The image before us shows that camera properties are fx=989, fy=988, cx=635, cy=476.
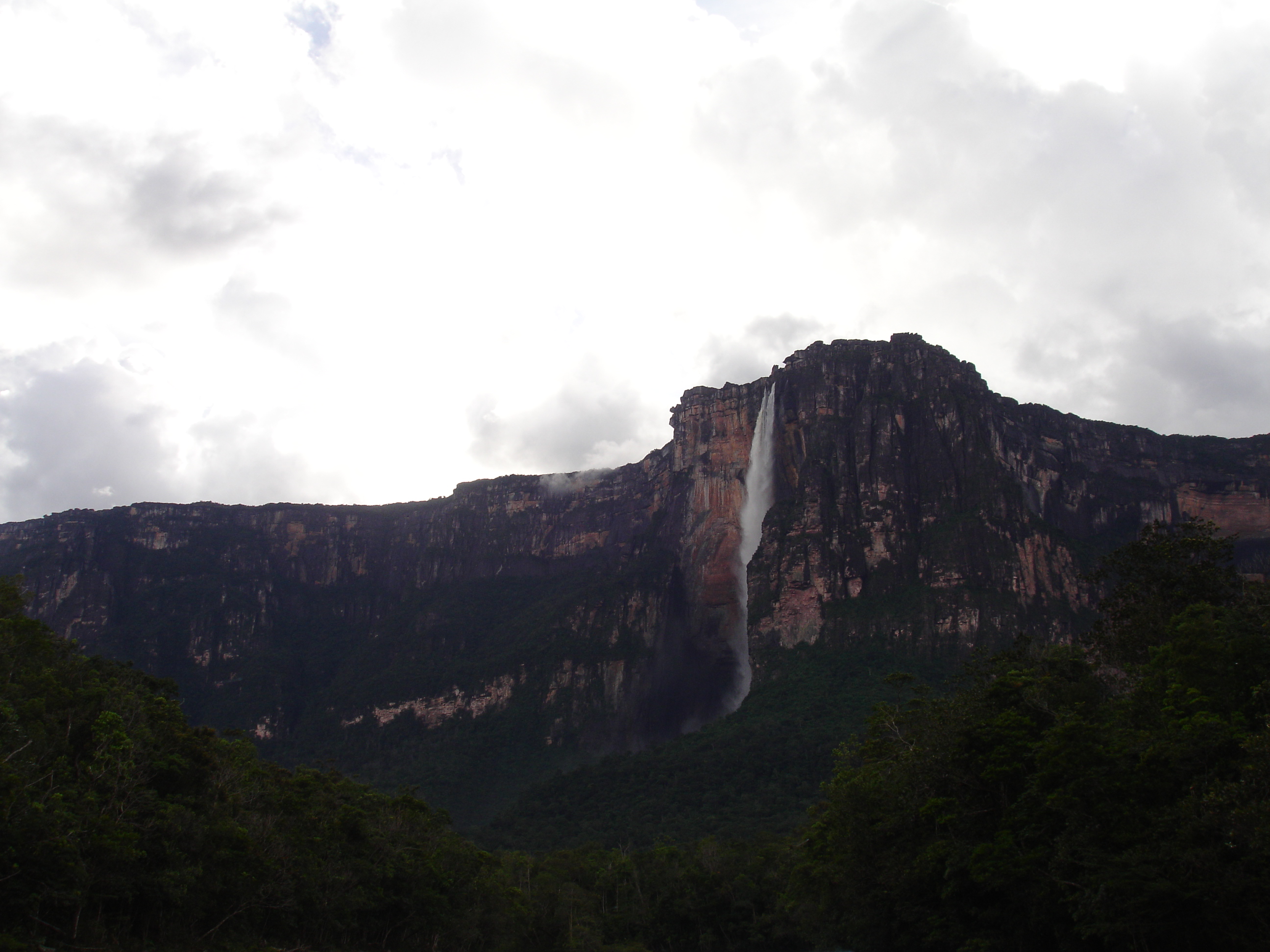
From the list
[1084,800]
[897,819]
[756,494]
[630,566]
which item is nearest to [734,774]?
[756,494]

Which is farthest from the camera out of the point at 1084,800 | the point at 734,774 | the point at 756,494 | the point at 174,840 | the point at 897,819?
the point at 756,494

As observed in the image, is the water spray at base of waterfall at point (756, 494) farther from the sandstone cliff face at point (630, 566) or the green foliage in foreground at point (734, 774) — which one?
the green foliage in foreground at point (734, 774)

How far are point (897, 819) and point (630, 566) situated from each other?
12276 cm

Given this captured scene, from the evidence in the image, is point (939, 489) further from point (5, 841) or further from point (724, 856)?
point (5, 841)

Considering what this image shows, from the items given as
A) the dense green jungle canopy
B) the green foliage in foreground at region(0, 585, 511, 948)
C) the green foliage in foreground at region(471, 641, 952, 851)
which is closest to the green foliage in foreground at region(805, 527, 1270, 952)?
the dense green jungle canopy

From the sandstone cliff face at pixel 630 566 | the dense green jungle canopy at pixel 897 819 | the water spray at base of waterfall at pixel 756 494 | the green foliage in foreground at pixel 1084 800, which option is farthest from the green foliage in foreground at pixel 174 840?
the water spray at base of waterfall at pixel 756 494

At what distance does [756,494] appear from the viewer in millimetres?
150000

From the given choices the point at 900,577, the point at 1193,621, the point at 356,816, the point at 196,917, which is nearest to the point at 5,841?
the point at 196,917

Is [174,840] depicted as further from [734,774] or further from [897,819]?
[734,774]

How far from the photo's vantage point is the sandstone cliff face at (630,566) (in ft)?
420

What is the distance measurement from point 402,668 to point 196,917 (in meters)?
132

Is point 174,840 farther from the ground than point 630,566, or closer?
closer

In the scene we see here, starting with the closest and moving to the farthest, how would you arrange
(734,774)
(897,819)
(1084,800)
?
(1084,800), (897,819), (734,774)

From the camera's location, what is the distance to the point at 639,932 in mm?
67562
